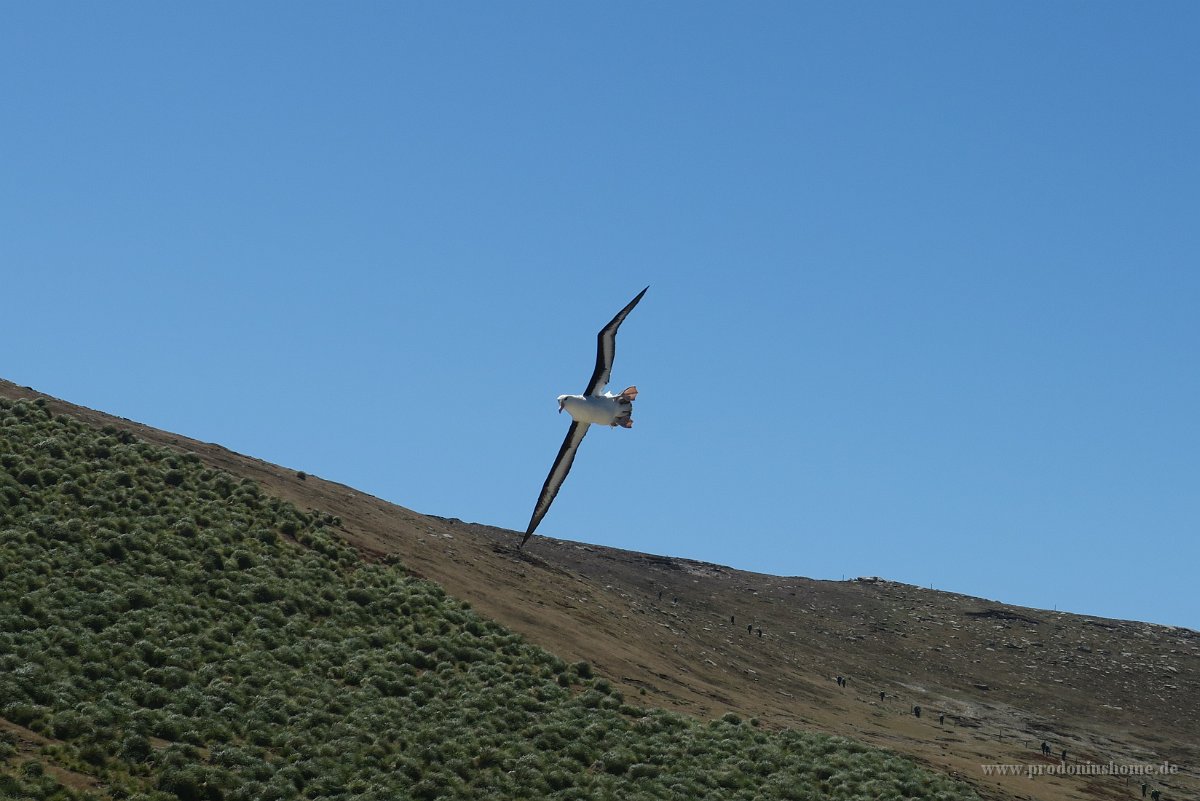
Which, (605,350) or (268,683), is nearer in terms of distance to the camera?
(605,350)

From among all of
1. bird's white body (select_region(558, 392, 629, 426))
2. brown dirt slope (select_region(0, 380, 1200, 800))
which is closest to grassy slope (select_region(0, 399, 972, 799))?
brown dirt slope (select_region(0, 380, 1200, 800))

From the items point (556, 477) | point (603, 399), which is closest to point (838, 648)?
point (556, 477)

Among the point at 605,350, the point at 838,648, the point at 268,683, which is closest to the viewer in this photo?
the point at 605,350

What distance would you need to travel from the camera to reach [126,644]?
31.7 meters

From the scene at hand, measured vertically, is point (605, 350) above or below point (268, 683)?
above

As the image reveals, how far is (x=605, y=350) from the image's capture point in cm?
2884

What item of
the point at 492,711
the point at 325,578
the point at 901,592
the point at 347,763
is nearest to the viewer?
the point at 347,763

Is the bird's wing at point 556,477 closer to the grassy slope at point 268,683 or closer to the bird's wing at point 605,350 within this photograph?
the bird's wing at point 605,350

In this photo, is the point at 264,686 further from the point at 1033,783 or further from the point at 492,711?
the point at 1033,783

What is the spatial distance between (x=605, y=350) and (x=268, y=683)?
11.7 m

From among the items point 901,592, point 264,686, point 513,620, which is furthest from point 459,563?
point 901,592

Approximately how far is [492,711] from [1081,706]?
36.9 meters

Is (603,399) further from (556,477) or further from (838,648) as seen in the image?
(838,648)

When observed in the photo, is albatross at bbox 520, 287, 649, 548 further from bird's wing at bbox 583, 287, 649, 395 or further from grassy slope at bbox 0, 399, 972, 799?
grassy slope at bbox 0, 399, 972, 799
